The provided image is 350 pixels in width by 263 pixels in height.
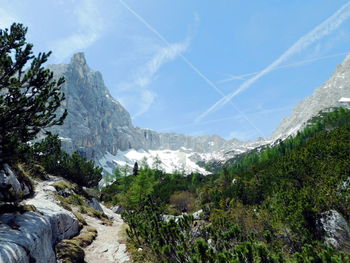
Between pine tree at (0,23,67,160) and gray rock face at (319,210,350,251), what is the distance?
75.2 ft

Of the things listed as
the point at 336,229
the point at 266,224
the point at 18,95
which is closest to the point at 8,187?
the point at 18,95

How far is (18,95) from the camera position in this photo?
42.2ft

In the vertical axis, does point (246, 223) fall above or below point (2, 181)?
below

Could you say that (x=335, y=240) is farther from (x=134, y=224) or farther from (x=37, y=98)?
(x=37, y=98)

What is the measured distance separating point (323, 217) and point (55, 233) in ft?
70.7

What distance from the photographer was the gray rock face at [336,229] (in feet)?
68.2

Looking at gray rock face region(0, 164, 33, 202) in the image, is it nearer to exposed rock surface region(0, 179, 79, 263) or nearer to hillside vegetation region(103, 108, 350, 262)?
exposed rock surface region(0, 179, 79, 263)

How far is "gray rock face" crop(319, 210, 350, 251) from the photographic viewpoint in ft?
68.2

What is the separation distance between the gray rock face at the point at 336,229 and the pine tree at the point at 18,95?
75.2ft

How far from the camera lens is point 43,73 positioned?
13.8 metres

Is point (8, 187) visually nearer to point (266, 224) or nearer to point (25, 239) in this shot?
point (25, 239)

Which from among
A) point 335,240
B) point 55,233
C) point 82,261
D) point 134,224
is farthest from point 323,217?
point 55,233

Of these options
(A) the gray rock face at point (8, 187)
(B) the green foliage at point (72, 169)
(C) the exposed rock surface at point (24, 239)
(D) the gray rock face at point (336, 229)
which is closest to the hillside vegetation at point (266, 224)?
(D) the gray rock face at point (336, 229)

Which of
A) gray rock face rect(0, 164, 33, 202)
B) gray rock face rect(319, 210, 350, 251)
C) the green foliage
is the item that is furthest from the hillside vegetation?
the green foliage
